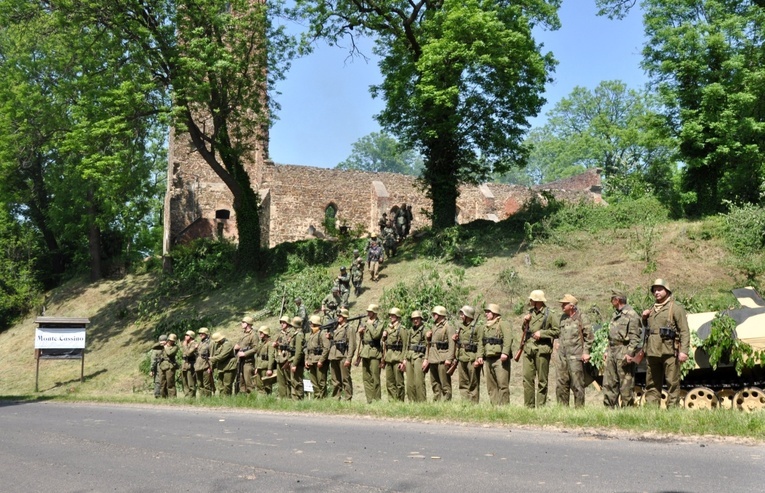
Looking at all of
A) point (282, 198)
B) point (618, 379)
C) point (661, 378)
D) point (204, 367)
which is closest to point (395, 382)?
point (618, 379)

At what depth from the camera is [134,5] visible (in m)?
28.2

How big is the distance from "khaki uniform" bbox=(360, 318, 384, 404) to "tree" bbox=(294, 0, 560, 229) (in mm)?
12378

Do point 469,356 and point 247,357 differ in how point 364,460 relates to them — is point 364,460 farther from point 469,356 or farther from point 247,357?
point 247,357

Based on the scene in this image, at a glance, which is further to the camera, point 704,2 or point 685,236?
point 704,2

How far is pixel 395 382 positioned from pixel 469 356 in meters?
2.18

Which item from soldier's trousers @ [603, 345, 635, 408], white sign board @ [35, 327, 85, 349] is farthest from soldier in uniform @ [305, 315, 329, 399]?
white sign board @ [35, 327, 85, 349]

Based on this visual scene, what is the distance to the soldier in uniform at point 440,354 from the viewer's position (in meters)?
14.6

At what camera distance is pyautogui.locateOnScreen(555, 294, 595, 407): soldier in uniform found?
1275cm

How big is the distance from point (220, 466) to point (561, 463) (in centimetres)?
322

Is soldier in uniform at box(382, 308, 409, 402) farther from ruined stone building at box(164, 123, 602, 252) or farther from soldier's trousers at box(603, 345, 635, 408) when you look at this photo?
ruined stone building at box(164, 123, 602, 252)

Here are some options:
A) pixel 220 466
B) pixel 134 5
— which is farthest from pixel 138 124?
pixel 220 466

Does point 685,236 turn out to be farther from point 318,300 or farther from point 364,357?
point 364,357

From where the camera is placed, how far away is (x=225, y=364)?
18.9 m

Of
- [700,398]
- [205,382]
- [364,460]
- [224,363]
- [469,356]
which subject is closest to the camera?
[364,460]
